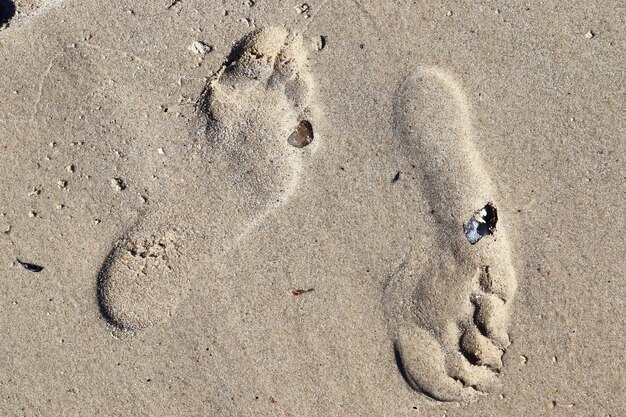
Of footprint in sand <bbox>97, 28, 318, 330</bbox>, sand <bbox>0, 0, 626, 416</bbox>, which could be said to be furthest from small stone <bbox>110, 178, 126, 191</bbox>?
footprint in sand <bbox>97, 28, 318, 330</bbox>

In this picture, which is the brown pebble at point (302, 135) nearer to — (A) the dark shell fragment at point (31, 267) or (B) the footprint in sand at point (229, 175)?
(B) the footprint in sand at point (229, 175)

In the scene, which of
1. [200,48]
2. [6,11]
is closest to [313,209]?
[200,48]

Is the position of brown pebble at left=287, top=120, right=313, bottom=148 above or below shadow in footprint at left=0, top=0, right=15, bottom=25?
below

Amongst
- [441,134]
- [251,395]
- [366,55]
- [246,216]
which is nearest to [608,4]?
[441,134]

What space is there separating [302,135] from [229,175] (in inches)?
17.6

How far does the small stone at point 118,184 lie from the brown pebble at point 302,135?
95 cm

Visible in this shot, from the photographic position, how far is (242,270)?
3072 millimetres

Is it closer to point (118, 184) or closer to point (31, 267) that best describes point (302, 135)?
point (118, 184)

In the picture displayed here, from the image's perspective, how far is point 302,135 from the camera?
303cm

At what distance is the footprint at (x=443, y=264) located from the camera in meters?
2.99

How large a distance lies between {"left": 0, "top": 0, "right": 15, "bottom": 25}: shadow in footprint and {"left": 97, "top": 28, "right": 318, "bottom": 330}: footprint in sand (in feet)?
4.04

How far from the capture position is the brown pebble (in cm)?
303

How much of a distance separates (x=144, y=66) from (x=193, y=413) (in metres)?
1.88

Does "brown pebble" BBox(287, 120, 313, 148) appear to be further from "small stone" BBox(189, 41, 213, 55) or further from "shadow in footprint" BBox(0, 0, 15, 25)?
"shadow in footprint" BBox(0, 0, 15, 25)
